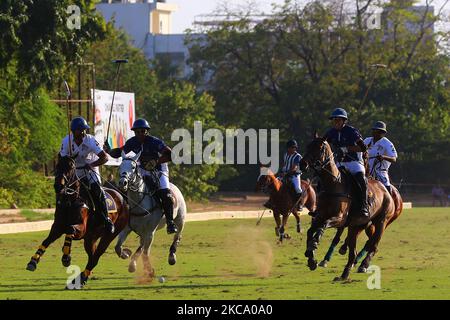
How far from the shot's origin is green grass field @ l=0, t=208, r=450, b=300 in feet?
53.9

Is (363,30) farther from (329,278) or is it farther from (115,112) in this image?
(329,278)

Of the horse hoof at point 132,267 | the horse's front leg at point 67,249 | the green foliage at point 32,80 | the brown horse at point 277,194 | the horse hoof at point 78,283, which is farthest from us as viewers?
the green foliage at point 32,80

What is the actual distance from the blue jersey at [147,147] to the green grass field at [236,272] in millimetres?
1862

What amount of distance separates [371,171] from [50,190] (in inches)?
1059

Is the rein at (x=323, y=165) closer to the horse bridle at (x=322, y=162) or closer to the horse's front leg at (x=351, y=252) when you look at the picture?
the horse bridle at (x=322, y=162)

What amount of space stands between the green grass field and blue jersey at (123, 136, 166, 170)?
73.3 inches

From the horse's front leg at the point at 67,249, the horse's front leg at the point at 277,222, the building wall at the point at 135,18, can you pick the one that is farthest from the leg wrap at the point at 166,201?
the building wall at the point at 135,18

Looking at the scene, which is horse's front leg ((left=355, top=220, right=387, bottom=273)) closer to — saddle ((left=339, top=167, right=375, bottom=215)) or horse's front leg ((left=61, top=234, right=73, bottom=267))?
saddle ((left=339, top=167, right=375, bottom=215))

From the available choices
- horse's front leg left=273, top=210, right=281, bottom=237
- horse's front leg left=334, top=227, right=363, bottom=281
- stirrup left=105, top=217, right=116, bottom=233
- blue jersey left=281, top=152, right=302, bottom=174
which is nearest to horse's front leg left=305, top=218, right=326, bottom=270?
horse's front leg left=334, top=227, right=363, bottom=281

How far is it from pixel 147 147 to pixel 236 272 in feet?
8.79

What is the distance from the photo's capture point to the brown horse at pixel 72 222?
1733 cm

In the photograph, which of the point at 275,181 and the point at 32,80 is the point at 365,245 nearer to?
the point at 275,181

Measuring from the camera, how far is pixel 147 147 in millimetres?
19734
